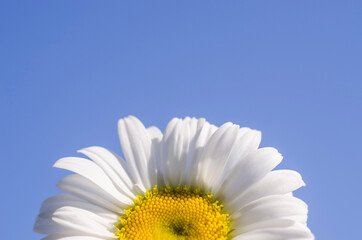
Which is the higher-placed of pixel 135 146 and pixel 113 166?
pixel 135 146

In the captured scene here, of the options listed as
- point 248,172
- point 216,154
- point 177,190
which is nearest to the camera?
point 248,172

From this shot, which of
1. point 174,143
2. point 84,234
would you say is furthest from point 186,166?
point 84,234

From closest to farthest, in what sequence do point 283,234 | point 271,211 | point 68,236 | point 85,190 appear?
point 283,234 → point 271,211 → point 68,236 → point 85,190

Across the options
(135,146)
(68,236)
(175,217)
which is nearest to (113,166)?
(135,146)

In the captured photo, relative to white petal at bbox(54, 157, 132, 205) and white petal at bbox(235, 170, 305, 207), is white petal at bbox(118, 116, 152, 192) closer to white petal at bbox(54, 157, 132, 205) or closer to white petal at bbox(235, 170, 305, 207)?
white petal at bbox(54, 157, 132, 205)

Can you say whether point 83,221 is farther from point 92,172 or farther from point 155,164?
point 155,164

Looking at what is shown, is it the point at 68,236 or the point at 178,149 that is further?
the point at 178,149

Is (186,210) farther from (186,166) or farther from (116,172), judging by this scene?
(116,172)
